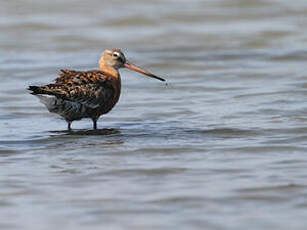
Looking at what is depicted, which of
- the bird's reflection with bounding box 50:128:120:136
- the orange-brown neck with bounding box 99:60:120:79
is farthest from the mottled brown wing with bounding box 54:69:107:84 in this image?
the bird's reflection with bounding box 50:128:120:136

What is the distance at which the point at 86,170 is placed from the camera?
7184 millimetres

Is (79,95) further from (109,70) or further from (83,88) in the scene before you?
(109,70)

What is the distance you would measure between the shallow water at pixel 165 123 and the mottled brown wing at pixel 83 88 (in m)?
0.35

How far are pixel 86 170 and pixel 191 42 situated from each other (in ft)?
27.5

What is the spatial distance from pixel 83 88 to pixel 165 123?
105 centimetres

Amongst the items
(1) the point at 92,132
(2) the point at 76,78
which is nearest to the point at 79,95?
(2) the point at 76,78

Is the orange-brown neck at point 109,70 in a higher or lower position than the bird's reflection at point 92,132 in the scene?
higher

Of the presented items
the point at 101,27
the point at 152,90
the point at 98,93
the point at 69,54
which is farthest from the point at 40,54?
the point at 98,93

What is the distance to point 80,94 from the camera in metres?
9.21

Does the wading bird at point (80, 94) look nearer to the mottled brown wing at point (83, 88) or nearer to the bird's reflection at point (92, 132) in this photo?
the mottled brown wing at point (83, 88)

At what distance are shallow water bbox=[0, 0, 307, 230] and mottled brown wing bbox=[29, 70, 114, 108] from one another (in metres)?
0.35

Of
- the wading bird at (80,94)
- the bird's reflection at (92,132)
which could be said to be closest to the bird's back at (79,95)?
the wading bird at (80,94)

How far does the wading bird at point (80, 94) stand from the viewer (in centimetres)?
904

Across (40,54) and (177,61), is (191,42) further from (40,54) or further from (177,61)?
(40,54)
